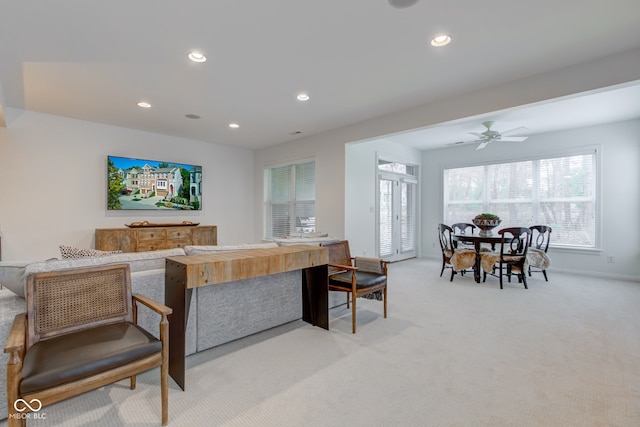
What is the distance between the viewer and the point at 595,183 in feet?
17.4

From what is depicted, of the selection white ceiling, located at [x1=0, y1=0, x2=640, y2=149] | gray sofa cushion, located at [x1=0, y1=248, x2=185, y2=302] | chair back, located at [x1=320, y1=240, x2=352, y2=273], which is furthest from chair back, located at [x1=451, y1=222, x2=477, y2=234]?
gray sofa cushion, located at [x1=0, y1=248, x2=185, y2=302]

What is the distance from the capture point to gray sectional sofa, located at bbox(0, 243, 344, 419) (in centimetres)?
173

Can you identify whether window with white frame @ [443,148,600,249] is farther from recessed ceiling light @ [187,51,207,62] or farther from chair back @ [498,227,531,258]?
recessed ceiling light @ [187,51,207,62]

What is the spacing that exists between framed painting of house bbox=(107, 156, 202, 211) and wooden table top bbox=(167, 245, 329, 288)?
3672 mm

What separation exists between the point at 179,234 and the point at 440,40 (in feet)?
15.8

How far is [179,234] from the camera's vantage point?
531cm

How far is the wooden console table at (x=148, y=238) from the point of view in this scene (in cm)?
464

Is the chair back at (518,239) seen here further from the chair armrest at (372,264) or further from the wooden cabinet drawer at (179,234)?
the wooden cabinet drawer at (179,234)

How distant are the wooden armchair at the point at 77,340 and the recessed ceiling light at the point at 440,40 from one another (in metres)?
2.84

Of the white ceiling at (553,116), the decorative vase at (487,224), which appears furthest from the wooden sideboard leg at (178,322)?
the decorative vase at (487,224)

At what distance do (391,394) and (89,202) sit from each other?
17.3ft

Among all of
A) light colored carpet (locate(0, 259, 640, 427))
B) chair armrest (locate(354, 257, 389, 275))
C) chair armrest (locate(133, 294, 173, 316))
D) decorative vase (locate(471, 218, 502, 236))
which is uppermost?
decorative vase (locate(471, 218, 502, 236))

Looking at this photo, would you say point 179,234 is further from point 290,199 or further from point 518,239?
point 518,239

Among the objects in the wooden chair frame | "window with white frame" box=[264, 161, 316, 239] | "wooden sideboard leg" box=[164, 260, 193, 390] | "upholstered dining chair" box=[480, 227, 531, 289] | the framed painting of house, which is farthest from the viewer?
"window with white frame" box=[264, 161, 316, 239]
